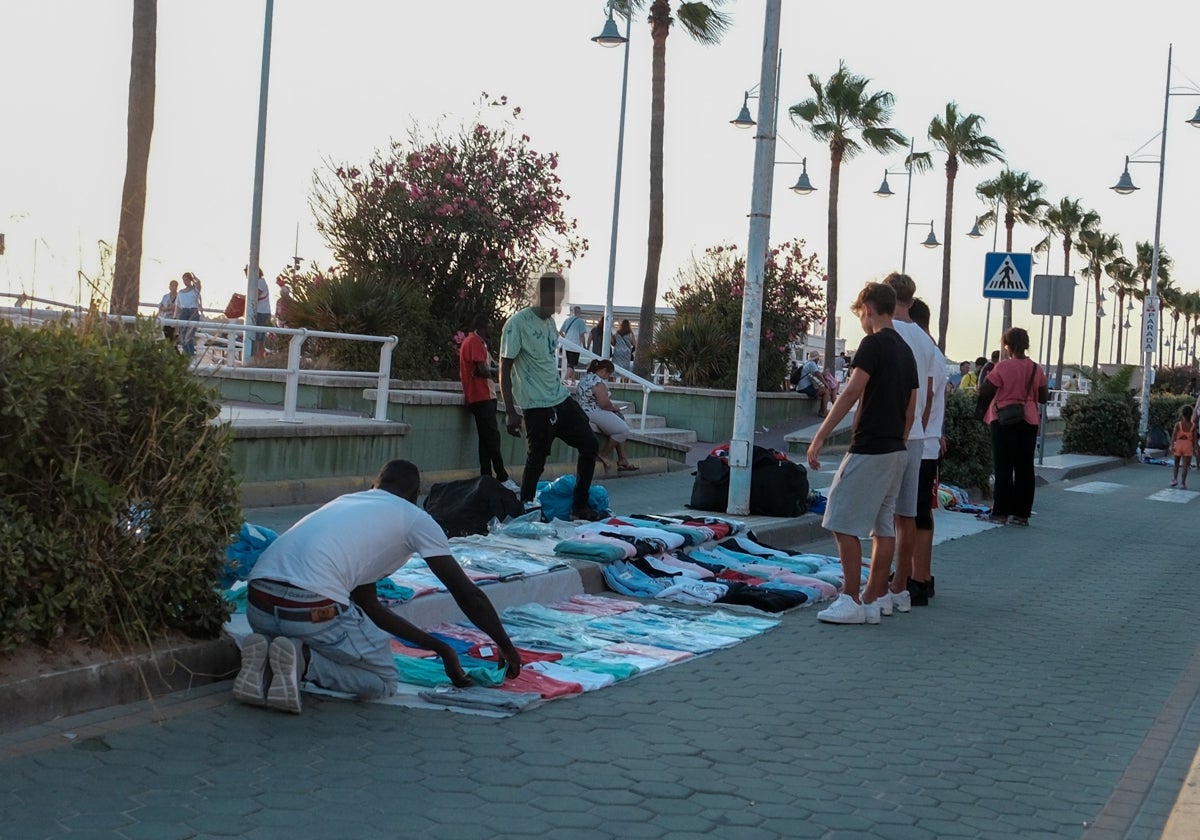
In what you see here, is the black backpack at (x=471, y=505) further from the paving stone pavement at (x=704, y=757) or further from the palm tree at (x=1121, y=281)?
the palm tree at (x=1121, y=281)

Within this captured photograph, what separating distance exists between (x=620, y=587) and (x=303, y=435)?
14.0 feet

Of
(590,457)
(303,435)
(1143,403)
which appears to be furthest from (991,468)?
(1143,403)

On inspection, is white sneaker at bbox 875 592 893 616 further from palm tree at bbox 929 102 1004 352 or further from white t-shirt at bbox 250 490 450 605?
palm tree at bbox 929 102 1004 352

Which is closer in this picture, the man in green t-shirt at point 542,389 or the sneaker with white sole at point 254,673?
the sneaker with white sole at point 254,673

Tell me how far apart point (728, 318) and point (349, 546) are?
2406 cm

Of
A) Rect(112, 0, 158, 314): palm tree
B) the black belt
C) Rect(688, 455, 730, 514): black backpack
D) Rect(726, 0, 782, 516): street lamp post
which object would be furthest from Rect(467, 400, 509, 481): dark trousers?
the black belt

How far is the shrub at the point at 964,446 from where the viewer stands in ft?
55.3

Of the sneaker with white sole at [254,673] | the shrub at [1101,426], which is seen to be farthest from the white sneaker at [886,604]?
the shrub at [1101,426]

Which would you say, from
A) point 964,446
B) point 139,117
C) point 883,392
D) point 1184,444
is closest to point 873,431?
point 883,392

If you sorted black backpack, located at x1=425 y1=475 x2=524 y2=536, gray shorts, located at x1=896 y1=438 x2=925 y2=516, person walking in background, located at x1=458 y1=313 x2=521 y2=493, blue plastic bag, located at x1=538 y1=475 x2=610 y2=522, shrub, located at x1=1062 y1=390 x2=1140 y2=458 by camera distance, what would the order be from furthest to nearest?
shrub, located at x1=1062 y1=390 x2=1140 y2=458 → person walking in background, located at x1=458 y1=313 x2=521 y2=493 → blue plastic bag, located at x1=538 y1=475 x2=610 y2=522 → black backpack, located at x1=425 y1=475 x2=524 y2=536 → gray shorts, located at x1=896 y1=438 x2=925 y2=516

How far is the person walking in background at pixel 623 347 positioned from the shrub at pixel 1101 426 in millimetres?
9556

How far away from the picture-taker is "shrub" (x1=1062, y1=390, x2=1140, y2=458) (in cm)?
2955

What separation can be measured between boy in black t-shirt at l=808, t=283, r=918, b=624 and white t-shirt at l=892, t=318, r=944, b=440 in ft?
1.77

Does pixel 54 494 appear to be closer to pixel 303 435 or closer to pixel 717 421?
pixel 303 435
